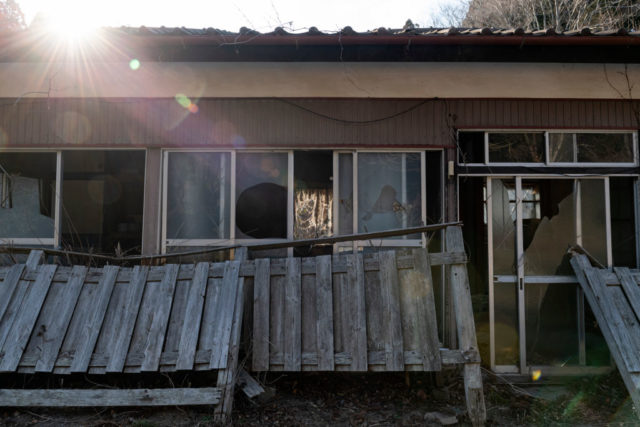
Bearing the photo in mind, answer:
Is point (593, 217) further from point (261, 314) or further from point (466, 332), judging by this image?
point (261, 314)

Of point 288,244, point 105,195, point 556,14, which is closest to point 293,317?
point 288,244

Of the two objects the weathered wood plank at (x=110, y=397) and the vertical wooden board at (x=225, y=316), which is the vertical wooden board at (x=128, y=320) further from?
the vertical wooden board at (x=225, y=316)

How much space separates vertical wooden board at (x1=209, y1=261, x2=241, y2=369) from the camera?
3826mm

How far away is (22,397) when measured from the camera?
3.74 metres

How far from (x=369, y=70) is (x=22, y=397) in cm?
464

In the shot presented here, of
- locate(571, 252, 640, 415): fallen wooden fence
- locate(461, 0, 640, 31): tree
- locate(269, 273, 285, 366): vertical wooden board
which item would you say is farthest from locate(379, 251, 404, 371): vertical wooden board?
locate(461, 0, 640, 31): tree

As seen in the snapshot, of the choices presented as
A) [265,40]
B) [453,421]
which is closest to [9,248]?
[265,40]

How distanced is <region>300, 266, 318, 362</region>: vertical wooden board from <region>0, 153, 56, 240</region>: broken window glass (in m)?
3.46

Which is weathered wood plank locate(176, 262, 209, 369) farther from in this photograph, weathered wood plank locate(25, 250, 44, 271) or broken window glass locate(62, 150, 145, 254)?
broken window glass locate(62, 150, 145, 254)

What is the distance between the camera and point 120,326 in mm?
4141

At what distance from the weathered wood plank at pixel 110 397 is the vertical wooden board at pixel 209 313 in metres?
0.40

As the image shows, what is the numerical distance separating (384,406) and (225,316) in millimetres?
1718

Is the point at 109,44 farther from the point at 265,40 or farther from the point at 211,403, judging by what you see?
the point at 211,403

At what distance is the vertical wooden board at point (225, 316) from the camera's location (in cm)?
383
